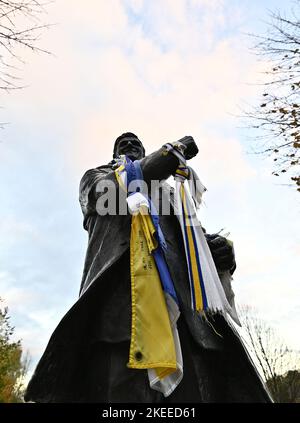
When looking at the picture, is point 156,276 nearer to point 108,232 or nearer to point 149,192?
point 108,232

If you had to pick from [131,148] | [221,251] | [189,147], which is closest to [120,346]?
[221,251]

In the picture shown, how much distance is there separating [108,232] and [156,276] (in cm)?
56

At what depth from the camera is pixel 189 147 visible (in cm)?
320

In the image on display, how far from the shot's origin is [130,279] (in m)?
2.93

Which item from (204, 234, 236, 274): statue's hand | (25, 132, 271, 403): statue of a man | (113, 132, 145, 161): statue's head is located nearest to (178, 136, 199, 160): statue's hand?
(25, 132, 271, 403): statue of a man

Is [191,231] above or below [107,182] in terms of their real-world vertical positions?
below

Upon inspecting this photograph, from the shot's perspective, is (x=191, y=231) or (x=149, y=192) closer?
(x=191, y=231)

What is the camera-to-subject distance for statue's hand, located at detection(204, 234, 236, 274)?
11.0ft

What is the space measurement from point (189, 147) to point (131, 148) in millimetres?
865

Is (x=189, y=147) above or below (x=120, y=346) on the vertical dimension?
above

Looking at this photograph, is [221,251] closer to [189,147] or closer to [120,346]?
[189,147]

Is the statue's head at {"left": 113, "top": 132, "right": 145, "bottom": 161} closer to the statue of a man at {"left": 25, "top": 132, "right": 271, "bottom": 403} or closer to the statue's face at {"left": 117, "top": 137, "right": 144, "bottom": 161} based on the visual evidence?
the statue's face at {"left": 117, "top": 137, "right": 144, "bottom": 161}

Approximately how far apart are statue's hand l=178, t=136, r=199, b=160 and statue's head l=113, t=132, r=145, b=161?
77cm
